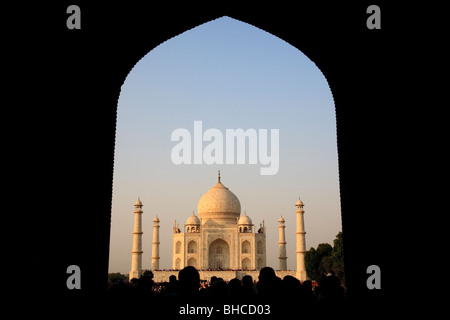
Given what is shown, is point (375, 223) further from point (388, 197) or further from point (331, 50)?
point (331, 50)

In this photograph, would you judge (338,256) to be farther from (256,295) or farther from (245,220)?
(256,295)

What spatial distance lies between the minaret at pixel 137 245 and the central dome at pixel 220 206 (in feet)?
24.1

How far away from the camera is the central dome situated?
4053cm

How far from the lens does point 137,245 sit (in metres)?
34.8

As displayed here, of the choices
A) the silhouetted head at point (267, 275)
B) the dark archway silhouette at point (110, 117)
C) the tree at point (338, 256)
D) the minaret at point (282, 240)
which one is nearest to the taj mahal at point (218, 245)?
the minaret at point (282, 240)

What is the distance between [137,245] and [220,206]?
9.04 metres

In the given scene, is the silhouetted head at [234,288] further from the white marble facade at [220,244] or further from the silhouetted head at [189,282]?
the white marble facade at [220,244]

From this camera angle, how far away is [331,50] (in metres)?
6.31

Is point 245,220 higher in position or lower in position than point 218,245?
higher

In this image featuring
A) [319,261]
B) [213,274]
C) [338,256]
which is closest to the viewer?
[338,256]

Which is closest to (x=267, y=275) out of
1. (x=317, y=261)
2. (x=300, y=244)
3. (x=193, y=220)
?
(x=300, y=244)

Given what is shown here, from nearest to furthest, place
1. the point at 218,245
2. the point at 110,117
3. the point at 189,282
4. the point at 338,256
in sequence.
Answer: the point at 189,282
the point at 110,117
the point at 338,256
the point at 218,245

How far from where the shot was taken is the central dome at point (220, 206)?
40.5 meters

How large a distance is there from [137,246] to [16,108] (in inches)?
1245
